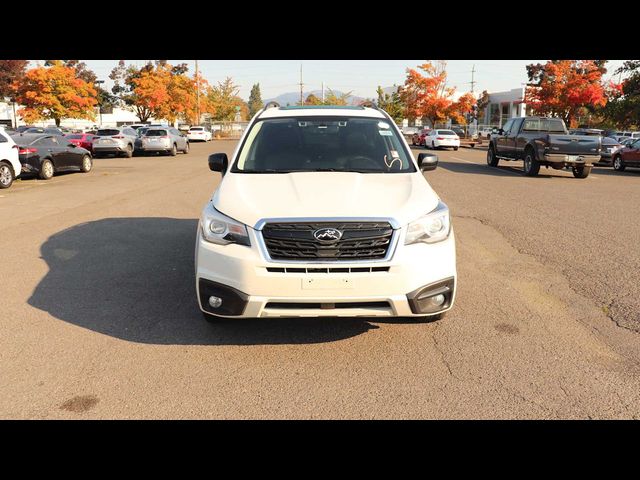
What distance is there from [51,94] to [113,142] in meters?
19.3

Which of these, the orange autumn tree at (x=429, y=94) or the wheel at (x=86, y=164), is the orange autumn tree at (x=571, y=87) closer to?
the orange autumn tree at (x=429, y=94)

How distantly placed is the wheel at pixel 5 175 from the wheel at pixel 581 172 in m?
17.2

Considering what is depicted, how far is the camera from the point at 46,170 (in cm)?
1686

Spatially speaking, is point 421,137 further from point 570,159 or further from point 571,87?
point 570,159

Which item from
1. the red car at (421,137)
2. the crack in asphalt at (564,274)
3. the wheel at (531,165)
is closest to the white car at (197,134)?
the red car at (421,137)

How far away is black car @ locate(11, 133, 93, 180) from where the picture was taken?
1638 cm

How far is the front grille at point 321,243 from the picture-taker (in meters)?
3.76

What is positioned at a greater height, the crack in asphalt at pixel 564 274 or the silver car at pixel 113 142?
the silver car at pixel 113 142

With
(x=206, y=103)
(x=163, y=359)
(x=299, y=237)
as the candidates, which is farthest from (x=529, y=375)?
(x=206, y=103)

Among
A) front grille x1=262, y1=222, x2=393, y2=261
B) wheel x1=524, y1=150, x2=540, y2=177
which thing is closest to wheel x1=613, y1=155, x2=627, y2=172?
wheel x1=524, y1=150, x2=540, y2=177

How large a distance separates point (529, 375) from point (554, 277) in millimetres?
2672

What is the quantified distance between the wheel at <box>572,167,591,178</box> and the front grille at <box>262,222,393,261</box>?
52.4 ft
